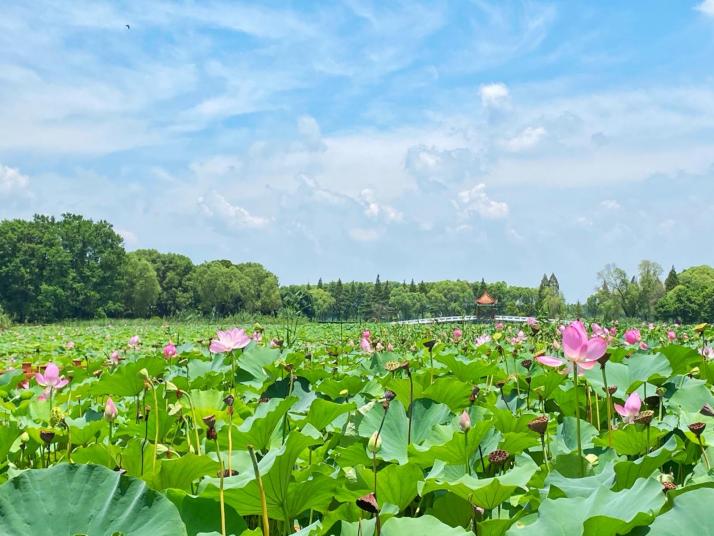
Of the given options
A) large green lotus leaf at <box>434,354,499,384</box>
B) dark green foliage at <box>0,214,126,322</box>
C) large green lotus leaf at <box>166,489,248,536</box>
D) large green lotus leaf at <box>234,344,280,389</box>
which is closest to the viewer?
large green lotus leaf at <box>166,489,248,536</box>

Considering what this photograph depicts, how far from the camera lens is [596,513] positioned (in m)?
0.78

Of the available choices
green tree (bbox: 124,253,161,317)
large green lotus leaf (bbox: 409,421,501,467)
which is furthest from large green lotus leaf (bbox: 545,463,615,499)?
green tree (bbox: 124,253,161,317)

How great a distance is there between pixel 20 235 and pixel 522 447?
46.9 meters

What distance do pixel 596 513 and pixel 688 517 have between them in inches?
4.6

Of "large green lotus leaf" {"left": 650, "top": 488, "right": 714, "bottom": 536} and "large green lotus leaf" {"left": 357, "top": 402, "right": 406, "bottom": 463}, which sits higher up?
"large green lotus leaf" {"left": 650, "top": 488, "right": 714, "bottom": 536}

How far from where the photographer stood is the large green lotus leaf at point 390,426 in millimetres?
1507

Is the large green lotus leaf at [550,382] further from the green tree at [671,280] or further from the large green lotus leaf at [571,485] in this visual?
the green tree at [671,280]

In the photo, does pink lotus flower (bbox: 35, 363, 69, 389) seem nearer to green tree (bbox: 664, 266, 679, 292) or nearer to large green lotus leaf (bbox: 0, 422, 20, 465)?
large green lotus leaf (bbox: 0, 422, 20, 465)

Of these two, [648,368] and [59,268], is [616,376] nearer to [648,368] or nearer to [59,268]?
[648,368]

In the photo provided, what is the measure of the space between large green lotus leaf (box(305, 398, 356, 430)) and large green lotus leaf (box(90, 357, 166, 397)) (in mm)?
574

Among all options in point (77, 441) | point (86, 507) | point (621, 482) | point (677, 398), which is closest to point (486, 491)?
point (621, 482)

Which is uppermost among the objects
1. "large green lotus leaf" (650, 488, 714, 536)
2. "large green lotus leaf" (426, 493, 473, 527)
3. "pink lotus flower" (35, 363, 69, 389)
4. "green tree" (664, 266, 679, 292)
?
"green tree" (664, 266, 679, 292)

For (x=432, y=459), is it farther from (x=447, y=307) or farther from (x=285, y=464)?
(x=447, y=307)

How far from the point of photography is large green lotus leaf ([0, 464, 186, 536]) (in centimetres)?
83
